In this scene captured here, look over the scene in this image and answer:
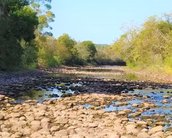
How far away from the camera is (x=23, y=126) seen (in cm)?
1330

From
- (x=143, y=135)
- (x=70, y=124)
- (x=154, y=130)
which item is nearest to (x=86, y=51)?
(x=70, y=124)

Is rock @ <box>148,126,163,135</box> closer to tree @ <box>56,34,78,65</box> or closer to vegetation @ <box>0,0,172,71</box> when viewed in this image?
vegetation @ <box>0,0,172,71</box>

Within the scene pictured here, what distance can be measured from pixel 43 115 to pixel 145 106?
18.0 ft

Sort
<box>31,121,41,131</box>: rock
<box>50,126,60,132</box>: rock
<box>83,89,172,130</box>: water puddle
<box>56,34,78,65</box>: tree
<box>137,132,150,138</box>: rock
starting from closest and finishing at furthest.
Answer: <box>137,132,150,138</box>: rock, <box>50,126,60,132</box>: rock, <box>31,121,41,131</box>: rock, <box>83,89,172,130</box>: water puddle, <box>56,34,78,65</box>: tree

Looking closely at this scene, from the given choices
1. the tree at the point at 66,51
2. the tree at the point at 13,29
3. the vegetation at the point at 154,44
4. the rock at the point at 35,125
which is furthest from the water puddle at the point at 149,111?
the tree at the point at 66,51

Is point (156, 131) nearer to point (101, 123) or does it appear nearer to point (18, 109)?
point (101, 123)

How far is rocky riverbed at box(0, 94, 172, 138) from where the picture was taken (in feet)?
39.9

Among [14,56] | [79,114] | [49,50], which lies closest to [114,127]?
[79,114]

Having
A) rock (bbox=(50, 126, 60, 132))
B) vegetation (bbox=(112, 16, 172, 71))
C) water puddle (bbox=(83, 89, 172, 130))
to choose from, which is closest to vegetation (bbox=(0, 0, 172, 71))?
vegetation (bbox=(112, 16, 172, 71))

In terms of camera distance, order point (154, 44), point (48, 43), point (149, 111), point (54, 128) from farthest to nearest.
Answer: point (48, 43)
point (154, 44)
point (149, 111)
point (54, 128)

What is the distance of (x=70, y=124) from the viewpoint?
13.8 metres

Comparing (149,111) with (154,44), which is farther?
(154,44)

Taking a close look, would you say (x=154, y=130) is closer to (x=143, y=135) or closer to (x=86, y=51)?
(x=143, y=135)

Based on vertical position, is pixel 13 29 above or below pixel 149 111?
above
